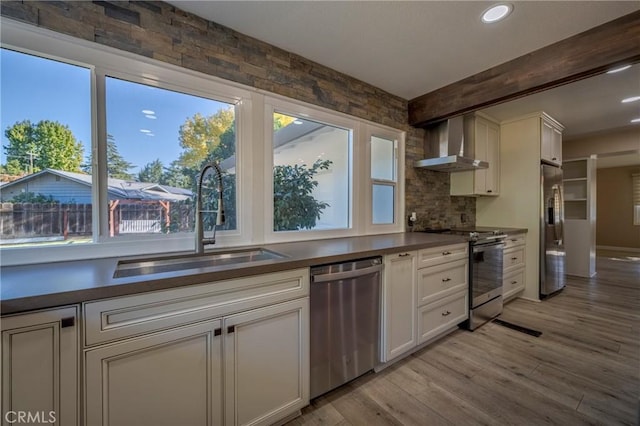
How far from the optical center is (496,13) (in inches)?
66.2

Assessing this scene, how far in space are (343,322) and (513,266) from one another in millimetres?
2804

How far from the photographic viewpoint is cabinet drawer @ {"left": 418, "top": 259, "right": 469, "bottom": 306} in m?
2.12

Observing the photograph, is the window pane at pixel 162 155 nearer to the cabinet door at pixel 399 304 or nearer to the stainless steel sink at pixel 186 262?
the stainless steel sink at pixel 186 262

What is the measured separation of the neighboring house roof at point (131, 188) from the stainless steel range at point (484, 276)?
101 inches

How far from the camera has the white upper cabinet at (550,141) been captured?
3434mm

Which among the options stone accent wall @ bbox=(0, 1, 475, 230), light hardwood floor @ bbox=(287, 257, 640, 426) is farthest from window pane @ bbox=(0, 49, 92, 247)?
light hardwood floor @ bbox=(287, 257, 640, 426)

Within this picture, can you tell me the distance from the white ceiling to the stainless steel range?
5.37 ft

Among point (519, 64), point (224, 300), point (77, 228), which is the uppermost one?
point (519, 64)

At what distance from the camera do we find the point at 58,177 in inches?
54.3

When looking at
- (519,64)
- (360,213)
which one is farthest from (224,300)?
(519,64)

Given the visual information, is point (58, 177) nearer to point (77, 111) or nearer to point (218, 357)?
point (77, 111)

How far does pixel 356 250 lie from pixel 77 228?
5.34 ft

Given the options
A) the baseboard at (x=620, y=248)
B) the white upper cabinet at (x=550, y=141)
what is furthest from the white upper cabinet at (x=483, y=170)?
the baseboard at (x=620, y=248)

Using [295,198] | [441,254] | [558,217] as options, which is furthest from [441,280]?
[558,217]
